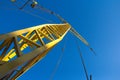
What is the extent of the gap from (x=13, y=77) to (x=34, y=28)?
403 centimetres

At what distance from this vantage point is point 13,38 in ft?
45.0

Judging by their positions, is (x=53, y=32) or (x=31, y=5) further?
(x=31, y=5)

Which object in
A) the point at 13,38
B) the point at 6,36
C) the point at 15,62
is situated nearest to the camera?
the point at 15,62

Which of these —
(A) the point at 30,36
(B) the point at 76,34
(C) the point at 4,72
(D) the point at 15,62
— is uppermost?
(B) the point at 76,34

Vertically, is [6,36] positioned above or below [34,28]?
below

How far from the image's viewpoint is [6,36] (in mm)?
12547

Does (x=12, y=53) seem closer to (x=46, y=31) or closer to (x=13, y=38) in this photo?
(x=46, y=31)

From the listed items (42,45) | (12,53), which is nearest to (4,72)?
(42,45)

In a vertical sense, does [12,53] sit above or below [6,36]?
above

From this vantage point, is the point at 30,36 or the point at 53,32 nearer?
the point at 30,36

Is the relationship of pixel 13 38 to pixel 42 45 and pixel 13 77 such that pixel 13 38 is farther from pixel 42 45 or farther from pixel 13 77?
pixel 13 77

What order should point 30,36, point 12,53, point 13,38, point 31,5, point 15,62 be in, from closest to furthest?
point 15,62 < point 13,38 < point 30,36 < point 12,53 < point 31,5

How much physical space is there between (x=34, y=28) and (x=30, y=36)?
2.72 meters

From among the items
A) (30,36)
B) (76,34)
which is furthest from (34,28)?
(76,34)
